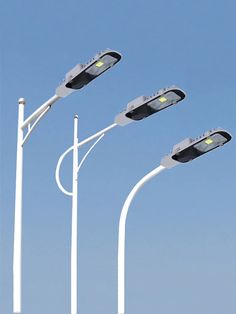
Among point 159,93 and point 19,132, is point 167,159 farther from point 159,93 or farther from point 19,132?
point 19,132

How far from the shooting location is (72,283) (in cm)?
1505

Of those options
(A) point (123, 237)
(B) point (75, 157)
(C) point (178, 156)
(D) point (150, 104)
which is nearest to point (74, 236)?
(B) point (75, 157)

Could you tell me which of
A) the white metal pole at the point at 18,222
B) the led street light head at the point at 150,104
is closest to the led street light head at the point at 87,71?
the led street light head at the point at 150,104

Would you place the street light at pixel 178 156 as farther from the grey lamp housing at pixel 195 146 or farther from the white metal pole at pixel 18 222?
the white metal pole at pixel 18 222

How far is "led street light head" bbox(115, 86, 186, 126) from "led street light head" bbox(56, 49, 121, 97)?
0.70 metres

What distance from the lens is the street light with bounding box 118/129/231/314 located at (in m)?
10.8

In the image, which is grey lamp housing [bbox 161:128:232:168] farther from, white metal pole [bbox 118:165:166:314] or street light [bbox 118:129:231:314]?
white metal pole [bbox 118:165:166:314]

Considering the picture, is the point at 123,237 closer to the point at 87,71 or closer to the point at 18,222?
the point at 18,222

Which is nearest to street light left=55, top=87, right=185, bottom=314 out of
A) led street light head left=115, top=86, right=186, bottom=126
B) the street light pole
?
led street light head left=115, top=86, right=186, bottom=126

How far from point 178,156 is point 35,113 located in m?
2.15

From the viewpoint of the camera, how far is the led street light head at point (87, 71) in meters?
10.8

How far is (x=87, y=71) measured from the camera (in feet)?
36.2

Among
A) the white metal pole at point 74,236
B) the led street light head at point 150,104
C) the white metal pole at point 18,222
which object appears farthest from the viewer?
the white metal pole at point 74,236

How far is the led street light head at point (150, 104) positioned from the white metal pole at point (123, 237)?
814 mm
